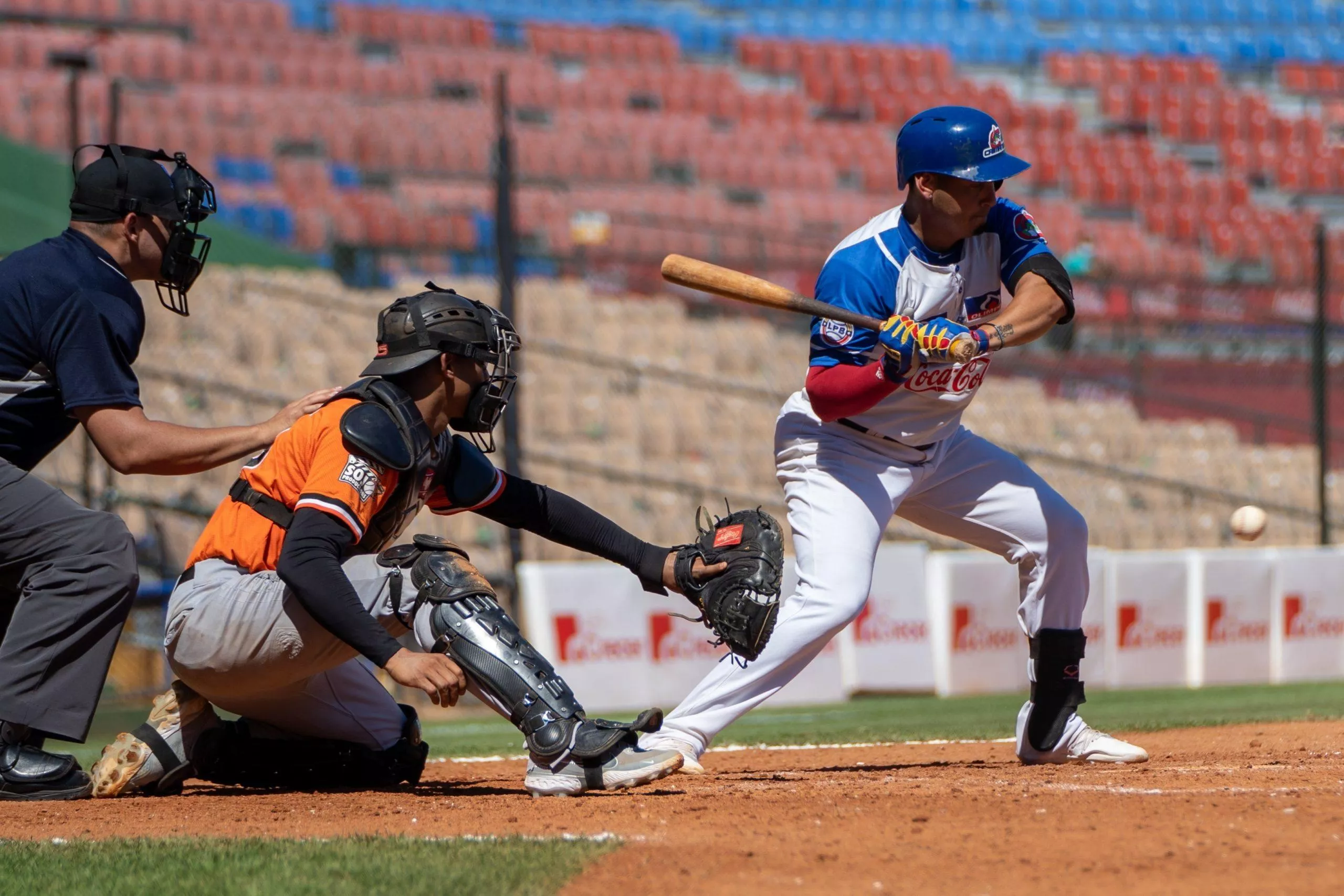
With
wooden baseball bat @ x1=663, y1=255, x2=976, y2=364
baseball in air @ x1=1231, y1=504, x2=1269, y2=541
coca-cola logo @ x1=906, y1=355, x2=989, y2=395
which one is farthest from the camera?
baseball in air @ x1=1231, y1=504, x2=1269, y2=541

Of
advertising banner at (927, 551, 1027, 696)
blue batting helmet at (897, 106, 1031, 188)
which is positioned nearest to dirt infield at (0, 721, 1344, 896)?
blue batting helmet at (897, 106, 1031, 188)

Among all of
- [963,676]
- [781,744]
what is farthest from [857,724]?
[963,676]

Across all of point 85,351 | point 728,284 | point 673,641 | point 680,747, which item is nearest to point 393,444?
point 85,351

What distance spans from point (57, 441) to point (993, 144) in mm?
2953

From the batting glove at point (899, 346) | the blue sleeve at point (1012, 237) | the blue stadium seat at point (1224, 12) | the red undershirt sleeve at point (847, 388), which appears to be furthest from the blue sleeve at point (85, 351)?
the blue stadium seat at point (1224, 12)

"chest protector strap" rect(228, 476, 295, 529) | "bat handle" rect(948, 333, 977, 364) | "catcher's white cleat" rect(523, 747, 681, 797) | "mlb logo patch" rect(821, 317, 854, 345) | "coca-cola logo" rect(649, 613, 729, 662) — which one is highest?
"mlb logo patch" rect(821, 317, 854, 345)

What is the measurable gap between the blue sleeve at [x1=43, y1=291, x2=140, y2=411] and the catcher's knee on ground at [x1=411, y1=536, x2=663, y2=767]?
102 centimetres

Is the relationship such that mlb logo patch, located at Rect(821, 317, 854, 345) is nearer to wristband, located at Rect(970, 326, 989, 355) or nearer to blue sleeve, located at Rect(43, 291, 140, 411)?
wristband, located at Rect(970, 326, 989, 355)

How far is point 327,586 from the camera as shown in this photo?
3.87 m

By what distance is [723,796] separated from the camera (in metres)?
4.22

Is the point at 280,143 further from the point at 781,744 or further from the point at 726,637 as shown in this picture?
the point at 726,637

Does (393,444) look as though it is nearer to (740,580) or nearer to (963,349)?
(740,580)

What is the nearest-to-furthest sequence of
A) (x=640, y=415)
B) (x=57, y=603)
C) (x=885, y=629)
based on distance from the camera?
(x=57, y=603)
(x=885, y=629)
(x=640, y=415)

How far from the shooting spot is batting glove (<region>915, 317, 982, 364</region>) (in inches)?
178
